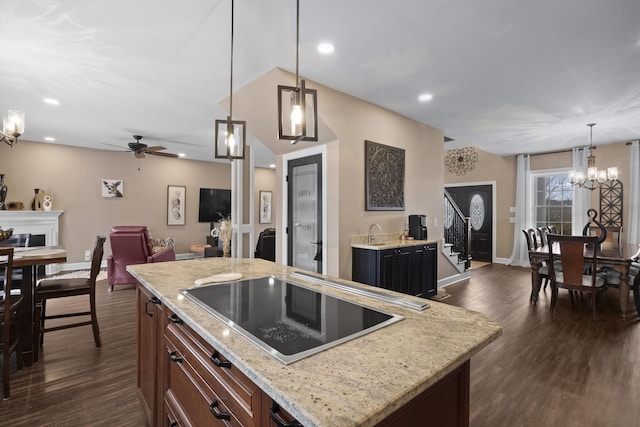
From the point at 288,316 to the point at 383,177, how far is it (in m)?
3.39

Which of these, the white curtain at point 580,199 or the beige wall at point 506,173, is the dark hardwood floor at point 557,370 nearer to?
the white curtain at point 580,199

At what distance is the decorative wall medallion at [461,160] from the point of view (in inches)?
328

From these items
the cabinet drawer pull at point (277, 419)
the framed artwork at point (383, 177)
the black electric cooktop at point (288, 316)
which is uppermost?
the framed artwork at point (383, 177)

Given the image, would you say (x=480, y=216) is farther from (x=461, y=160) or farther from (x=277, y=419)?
(x=277, y=419)

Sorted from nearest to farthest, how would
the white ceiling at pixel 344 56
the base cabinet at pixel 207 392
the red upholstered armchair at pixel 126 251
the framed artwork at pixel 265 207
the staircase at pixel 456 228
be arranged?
the base cabinet at pixel 207 392
the white ceiling at pixel 344 56
the red upholstered armchair at pixel 126 251
the staircase at pixel 456 228
the framed artwork at pixel 265 207

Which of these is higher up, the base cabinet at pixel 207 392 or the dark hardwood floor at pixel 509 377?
the base cabinet at pixel 207 392

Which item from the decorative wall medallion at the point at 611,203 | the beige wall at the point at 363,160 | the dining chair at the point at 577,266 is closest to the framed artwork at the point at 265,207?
the beige wall at the point at 363,160

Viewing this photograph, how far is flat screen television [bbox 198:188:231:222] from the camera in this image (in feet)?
27.6

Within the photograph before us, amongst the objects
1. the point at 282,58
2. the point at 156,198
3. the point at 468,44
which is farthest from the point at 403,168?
the point at 156,198

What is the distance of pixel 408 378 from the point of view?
30.6 inches

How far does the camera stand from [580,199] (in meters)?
6.65

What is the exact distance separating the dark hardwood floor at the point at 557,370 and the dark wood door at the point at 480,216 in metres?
3.74

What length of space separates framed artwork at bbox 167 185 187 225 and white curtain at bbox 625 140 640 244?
9771 millimetres

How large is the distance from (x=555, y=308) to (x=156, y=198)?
8139 millimetres
